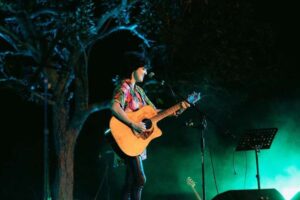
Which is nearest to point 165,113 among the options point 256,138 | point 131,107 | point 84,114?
point 131,107

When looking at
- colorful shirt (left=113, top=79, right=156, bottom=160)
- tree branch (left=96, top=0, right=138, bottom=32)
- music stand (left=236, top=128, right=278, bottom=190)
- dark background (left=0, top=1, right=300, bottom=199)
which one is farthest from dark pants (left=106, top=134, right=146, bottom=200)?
tree branch (left=96, top=0, right=138, bottom=32)

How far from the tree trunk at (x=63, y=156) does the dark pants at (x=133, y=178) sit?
4.49m

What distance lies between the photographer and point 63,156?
9164 mm

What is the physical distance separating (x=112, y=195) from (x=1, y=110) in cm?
364

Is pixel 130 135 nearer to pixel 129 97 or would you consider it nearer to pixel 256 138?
pixel 129 97

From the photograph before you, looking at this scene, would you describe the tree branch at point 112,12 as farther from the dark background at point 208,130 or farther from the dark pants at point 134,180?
the dark pants at point 134,180

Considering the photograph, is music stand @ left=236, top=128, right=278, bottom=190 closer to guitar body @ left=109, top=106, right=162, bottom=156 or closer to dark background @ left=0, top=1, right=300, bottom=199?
guitar body @ left=109, top=106, right=162, bottom=156

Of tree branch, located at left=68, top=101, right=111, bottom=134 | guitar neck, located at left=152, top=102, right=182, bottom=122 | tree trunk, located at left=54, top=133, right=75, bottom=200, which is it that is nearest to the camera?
guitar neck, located at left=152, top=102, right=182, bottom=122

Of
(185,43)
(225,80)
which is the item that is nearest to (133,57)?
(185,43)

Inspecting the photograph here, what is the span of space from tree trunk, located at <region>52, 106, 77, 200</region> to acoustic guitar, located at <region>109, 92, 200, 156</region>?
432cm

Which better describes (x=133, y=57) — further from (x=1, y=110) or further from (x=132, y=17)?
(x=1, y=110)

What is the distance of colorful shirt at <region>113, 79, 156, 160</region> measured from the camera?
16.4 feet

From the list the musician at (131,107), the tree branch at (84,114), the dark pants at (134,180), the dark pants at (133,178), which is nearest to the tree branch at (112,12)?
the tree branch at (84,114)

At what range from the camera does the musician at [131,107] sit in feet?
15.9
